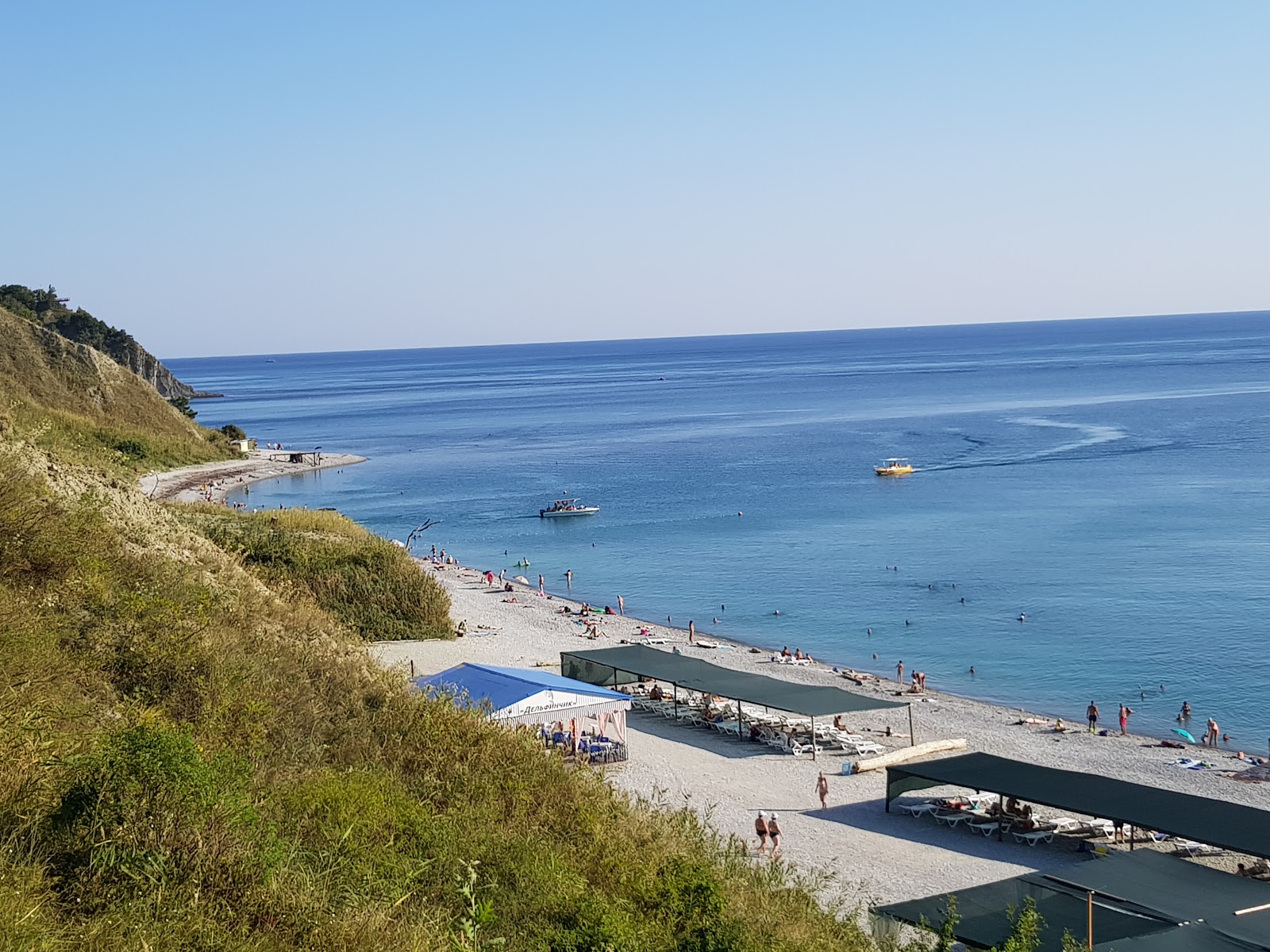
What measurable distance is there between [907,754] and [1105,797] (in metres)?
6.49

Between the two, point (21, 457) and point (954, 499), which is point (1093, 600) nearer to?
point (954, 499)

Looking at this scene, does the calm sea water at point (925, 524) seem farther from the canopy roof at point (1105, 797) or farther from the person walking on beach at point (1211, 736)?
the canopy roof at point (1105, 797)

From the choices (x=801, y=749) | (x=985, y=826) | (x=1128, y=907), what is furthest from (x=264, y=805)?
(x=801, y=749)

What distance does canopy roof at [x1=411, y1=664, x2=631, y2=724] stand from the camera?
822 inches

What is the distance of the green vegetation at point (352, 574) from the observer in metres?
29.9

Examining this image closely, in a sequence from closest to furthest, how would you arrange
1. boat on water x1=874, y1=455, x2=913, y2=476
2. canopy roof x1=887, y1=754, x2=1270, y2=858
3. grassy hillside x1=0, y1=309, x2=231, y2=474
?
canopy roof x1=887, y1=754, x2=1270, y2=858 < grassy hillside x1=0, y1=309, x2=231, y2=474 < boat on water x1=874, y1=455, x2=913, y2=476

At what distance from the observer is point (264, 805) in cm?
905

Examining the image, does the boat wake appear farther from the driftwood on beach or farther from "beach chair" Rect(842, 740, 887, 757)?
"beach chair" Rect(842, 740, 887, 757)

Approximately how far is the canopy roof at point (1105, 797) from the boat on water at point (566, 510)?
46731 millimetres

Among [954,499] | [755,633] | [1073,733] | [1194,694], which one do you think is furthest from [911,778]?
[954,499]

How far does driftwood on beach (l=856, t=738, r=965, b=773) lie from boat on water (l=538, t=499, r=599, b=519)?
42.6m

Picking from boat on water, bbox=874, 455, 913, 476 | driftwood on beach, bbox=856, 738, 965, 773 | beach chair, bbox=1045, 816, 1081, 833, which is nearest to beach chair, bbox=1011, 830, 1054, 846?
beach chair, bbox=1045, 816, 1081, 833

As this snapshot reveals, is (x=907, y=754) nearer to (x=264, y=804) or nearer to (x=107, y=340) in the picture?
(x=264, y=804)

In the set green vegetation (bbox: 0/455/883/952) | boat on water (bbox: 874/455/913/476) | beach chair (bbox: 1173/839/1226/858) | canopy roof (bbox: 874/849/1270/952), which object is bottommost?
beach chair (bbox: 1173/839/1226/858)
